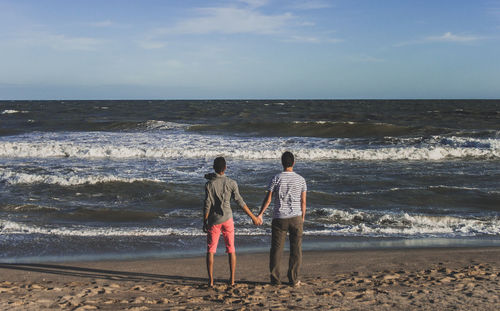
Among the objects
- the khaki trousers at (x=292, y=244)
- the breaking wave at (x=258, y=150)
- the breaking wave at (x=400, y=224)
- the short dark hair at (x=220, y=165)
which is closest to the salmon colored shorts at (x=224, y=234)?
the khaki trousers at (x=292, y=244)

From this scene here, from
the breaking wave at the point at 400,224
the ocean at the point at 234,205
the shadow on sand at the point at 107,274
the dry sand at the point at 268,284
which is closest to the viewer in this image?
the dry sand at the point at 268,284

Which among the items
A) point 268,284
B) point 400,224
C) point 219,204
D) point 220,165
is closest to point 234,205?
point 400,224

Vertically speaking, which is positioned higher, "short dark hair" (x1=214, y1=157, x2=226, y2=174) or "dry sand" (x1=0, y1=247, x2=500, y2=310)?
"short dark hair" (x1=214, y1=157, x2=226, y2=174)

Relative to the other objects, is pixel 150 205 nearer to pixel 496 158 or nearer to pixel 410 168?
pixel 410 168

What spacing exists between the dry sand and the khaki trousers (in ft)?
0.57

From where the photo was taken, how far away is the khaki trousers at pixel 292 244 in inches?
215

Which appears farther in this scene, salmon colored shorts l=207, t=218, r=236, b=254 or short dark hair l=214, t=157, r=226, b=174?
salmon colored shorts l=207, t=218, r=236, b=254

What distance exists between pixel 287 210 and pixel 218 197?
0.80 meters

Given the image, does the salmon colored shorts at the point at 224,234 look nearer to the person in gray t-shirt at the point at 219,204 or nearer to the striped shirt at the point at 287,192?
the person in gray t-shirt at the point at 219,204

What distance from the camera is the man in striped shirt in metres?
5.39

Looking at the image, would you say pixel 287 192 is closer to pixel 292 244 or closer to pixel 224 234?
pixel 292 244

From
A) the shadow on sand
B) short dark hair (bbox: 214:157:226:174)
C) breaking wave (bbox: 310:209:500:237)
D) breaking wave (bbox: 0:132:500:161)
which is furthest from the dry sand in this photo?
breaking wave (bbox: 0:132:500:161)

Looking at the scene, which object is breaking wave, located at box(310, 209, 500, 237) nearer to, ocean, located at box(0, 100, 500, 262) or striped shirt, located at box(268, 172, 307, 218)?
ocean, located at box(0, 100, 500, 262)

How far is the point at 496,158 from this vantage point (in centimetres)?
1972
